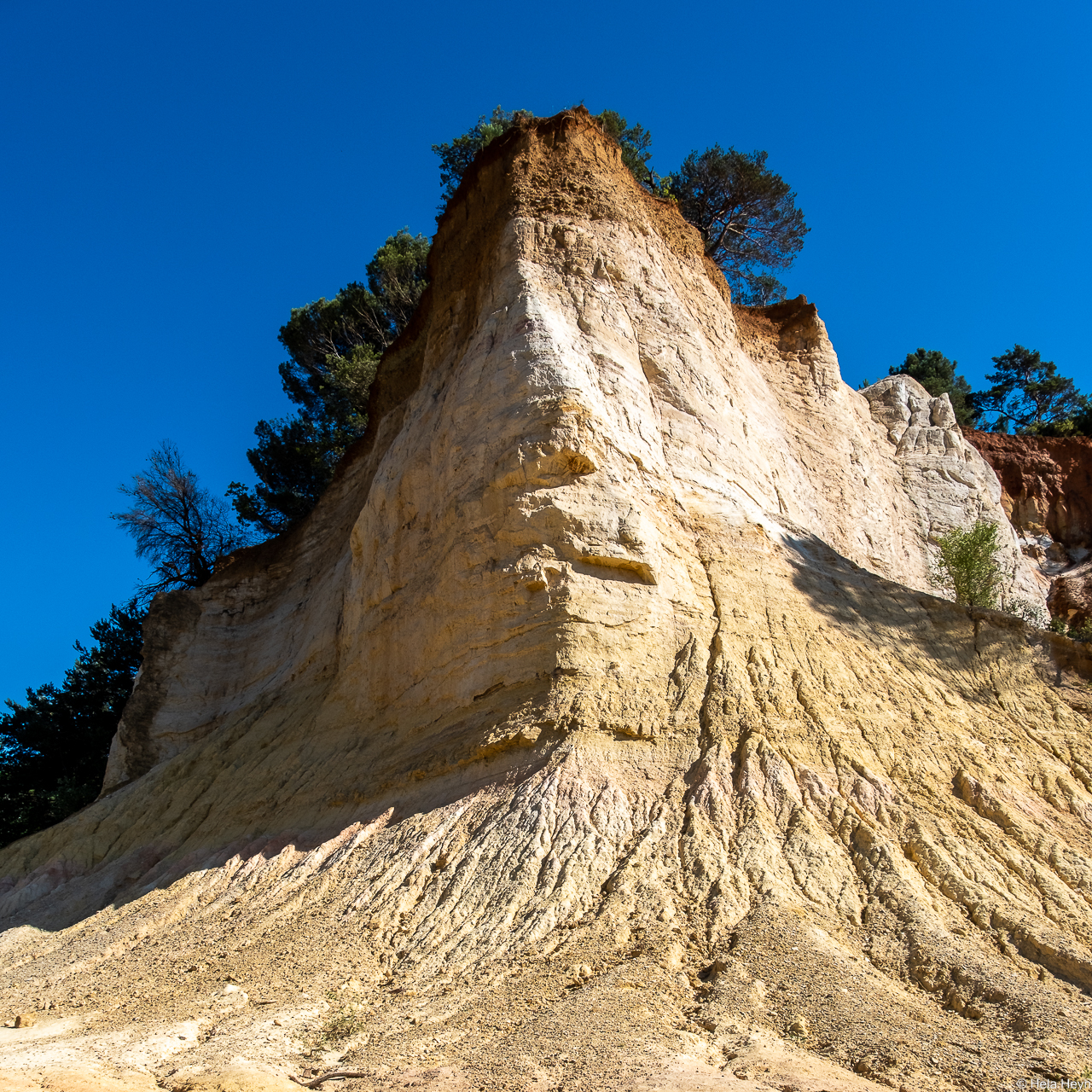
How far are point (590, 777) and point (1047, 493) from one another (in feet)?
63.9

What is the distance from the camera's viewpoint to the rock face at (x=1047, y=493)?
22859 mm

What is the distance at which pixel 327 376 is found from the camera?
2650 centimetres

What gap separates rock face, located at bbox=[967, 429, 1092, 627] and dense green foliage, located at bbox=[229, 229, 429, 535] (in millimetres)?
15678

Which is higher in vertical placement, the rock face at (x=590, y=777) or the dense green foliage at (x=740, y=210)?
the dense green foliage at (x=740, y=210)

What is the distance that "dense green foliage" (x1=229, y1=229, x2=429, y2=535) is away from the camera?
24.9 m

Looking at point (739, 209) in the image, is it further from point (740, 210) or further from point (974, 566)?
point (974, 566)

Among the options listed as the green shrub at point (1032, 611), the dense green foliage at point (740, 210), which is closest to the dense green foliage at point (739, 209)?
the dense green foliage at point (740, 210)

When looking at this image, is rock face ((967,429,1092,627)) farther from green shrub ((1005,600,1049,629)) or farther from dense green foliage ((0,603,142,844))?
dense green foliage ((0,603,142,844))

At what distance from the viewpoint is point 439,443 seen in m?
12.8

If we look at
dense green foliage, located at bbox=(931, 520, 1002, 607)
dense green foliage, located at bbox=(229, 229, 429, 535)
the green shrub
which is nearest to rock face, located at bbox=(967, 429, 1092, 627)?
the green shrub

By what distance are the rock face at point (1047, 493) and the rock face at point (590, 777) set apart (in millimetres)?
8107

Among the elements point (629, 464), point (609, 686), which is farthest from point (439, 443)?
point (609, 686)

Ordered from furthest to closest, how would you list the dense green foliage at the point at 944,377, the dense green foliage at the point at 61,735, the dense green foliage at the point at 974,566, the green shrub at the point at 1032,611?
the dense green foliage at the point at 944,377, the dense green foliage at the point at 61,735, the green shrub at the point at 1032,611, the dense green foliage at the point at 974,566

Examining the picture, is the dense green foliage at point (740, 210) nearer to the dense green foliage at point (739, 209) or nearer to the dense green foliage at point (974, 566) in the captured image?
the dense green foliage at point (739, 209)
